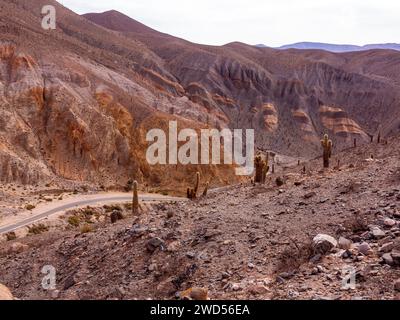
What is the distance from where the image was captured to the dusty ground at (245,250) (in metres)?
7.95

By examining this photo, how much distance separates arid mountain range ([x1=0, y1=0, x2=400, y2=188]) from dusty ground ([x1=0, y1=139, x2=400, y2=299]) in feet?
90.4

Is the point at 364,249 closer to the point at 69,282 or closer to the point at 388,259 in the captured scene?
the point at 388,259

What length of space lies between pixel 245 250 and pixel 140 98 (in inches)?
2071

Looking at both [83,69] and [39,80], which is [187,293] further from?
[83,69]

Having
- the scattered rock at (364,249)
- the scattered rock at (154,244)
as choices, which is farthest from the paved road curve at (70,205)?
the scattered rock at (364,249)

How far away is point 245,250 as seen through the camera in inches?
393

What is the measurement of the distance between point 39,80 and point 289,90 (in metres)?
66.7

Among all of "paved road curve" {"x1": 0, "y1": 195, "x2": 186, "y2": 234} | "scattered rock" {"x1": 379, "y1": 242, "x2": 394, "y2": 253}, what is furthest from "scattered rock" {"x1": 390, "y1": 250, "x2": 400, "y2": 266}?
"paved road curve" {"x1": 0, "y1": 195, "x2": 186, "y2": 234}

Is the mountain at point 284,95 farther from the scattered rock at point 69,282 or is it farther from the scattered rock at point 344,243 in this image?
the scattered rock at point 344,243

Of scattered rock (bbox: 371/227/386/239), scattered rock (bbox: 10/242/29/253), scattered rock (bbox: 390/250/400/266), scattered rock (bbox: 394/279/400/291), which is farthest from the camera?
scattered rock (bbox: 10/242/29/253)

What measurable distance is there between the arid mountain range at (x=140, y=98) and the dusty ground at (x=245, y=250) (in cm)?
2755

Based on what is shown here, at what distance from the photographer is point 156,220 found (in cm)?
1386

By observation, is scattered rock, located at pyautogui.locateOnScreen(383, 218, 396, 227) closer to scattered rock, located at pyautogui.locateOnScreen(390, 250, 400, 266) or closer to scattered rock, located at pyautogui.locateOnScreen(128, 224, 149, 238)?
scattered rock, located at pyautogui.locateOnScreen(390, 250, 400, 266)

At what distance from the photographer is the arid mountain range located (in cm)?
4666
